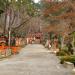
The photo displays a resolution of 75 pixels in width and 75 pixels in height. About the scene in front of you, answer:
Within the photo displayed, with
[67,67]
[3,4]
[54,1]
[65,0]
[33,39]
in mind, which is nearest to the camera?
[67,67]

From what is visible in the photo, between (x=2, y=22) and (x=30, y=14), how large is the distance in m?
6.86

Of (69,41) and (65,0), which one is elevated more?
(65,0)

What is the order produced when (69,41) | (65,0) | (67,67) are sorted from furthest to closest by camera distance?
(69,41) < (65,0) < (67,67)

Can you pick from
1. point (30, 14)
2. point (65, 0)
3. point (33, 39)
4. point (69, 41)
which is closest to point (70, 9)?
point (65, 0)

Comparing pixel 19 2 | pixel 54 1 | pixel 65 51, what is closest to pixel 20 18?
pixel 19 2

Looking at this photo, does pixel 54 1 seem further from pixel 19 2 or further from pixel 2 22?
pixel 2 22

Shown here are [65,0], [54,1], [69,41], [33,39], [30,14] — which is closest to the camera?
[65,0]

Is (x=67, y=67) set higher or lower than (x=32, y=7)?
lower

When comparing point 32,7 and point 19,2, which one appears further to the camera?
point 32,7

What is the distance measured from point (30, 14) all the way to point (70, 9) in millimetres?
34130

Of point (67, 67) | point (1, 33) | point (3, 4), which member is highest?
point (3, 4)

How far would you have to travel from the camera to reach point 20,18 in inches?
2906

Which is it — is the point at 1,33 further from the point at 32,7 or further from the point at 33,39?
the point at 33,39

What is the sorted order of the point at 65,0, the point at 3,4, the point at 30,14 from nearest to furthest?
the point at 65,0 → the point at 3,4 → the point at 30,14
